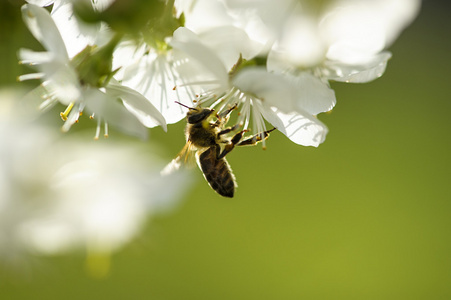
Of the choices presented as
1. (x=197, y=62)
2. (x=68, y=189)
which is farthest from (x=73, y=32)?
(x=68, y=189)

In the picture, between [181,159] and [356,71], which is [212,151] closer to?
[181,159]

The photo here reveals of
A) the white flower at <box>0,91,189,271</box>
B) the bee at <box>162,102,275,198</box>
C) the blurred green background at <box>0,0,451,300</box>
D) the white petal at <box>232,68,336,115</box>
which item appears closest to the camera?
the white petal at <box>232,68,336,115</box>

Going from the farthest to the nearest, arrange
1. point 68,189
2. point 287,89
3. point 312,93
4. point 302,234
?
point 302,234 < point 68,189 < point 312,93 < point 287,89

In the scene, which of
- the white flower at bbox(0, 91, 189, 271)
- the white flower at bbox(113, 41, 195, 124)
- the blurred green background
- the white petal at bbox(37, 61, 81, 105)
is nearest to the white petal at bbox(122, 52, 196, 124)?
the white flower at bbox(113, 41, 195, 124)

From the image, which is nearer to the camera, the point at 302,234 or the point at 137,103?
the point at 137,103

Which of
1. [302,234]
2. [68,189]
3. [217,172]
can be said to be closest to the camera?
[217,172]

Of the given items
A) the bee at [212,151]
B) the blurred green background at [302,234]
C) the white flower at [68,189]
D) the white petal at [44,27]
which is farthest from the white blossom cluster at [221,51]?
the blurred green background at [302,234]

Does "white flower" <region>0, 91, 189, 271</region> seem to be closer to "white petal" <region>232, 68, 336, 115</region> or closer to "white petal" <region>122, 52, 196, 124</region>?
"white petal" <region>122, 52, 196, 124</region>

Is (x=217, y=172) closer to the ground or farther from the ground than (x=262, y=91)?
closer to the ground
